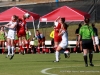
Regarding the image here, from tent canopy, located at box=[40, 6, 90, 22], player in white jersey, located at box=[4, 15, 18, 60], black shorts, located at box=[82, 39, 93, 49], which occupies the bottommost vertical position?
black shorts, located at box=[82, 39, 93, 49]

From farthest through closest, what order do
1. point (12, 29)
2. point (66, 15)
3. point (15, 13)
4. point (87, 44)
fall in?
point (15, 13) < point (66, 15) < point (12, 29) < point (87, 44)

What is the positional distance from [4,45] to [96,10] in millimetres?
7954

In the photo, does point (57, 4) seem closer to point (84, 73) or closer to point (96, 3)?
point (96, 3)

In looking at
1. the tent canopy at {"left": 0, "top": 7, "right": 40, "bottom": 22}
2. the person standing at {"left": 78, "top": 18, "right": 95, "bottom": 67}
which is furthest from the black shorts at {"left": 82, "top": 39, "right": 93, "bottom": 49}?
the tent canopy at {"left": 0, "top": 7, "right": 40, "bottom": 22}

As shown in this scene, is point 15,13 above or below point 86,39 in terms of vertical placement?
above

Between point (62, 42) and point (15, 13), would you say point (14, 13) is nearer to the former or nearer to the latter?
point (15, 13)

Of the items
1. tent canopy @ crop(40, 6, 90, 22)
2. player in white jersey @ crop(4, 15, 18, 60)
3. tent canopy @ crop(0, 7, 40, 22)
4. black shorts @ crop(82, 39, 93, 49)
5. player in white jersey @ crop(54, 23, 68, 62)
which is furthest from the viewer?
tent canopy @ crop(0, 7, 40, 22)

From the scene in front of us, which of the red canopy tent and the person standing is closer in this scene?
the person standing

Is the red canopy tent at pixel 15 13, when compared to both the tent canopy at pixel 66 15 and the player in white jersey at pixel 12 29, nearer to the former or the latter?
the tent canopy at pixel 66 15

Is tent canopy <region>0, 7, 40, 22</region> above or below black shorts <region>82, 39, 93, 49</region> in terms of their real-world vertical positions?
above

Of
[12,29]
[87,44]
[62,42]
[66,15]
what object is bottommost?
[87,44]

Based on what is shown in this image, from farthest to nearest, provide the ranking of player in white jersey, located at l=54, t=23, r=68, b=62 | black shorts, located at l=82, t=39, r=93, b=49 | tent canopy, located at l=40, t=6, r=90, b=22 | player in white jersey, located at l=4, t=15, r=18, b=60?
1. tent canopy, located at l=40, t=6, r=90, b=22
2. player in white jersey, located at l=4, t=15, r=18, b=60
3. player in white jersey, located at l=54, t=23, r=68, b=62
4. black shorts, located at l=82, t=39, r=93, b=49

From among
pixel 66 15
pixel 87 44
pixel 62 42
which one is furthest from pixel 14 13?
pixel 87 44

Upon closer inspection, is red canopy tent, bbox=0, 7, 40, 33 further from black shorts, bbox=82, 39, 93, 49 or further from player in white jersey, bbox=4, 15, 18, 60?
black shorts, bbox=82, 39, 93, 49
